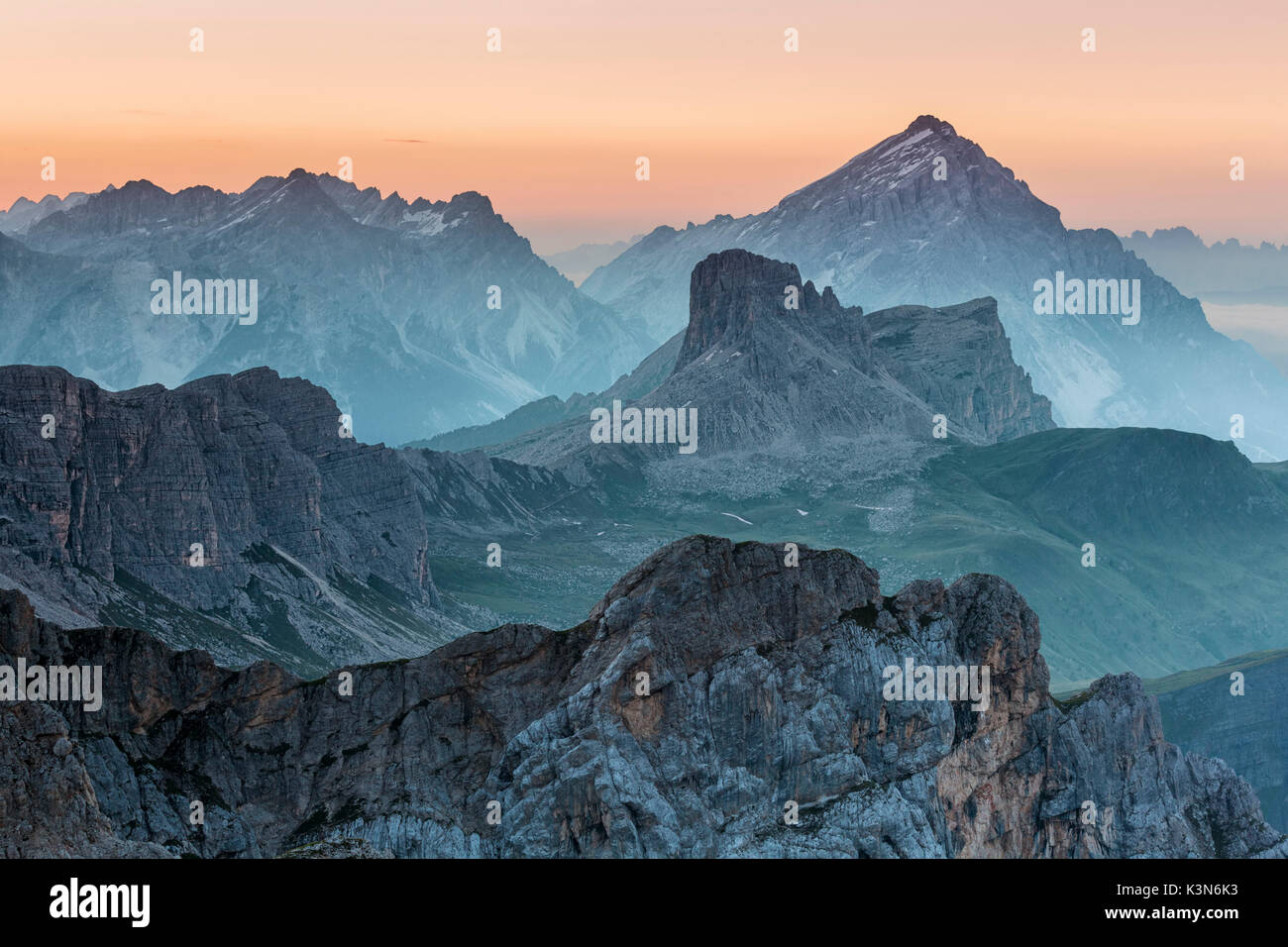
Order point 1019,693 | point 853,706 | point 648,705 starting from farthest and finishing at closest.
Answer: point 1019,693, point 853,706, point 648,705

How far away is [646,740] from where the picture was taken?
536 feet

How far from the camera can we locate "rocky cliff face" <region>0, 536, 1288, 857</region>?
505 feet

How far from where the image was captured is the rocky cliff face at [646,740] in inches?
6058

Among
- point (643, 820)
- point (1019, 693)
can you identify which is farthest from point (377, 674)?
point (1019, 693)

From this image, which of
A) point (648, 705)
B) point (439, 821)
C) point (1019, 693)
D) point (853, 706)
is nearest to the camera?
point (439, 821)
